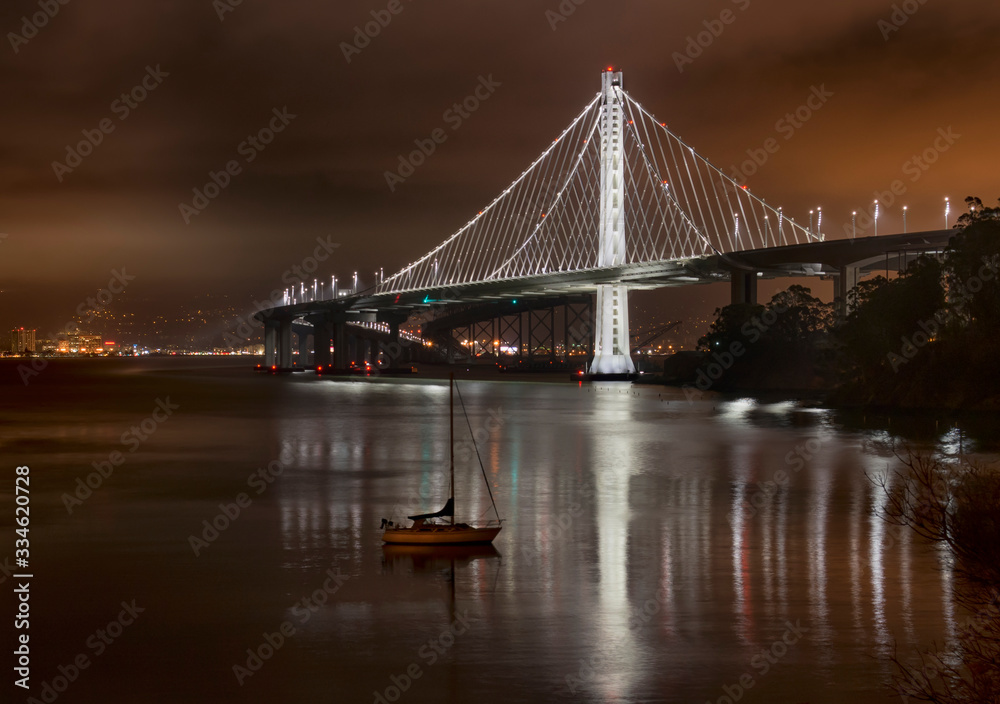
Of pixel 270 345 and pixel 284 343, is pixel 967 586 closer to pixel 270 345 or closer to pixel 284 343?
pixel 284 343

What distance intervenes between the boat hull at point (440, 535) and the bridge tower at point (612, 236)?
6266 cm

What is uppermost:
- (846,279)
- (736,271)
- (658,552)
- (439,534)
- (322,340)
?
(736,271)

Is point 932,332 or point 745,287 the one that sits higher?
point 745,287

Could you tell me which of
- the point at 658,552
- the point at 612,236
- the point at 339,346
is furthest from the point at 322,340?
the point at 658,552

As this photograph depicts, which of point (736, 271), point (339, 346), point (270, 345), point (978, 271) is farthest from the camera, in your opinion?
point (270, 345)

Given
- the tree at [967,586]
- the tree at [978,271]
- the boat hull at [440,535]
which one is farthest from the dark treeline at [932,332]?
the tree at [967,586]

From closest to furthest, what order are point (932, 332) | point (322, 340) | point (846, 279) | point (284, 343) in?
point (932, 332) < point (846, 279) < point (284, 343) < point (322, 340)

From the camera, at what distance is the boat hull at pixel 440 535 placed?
15.1 m

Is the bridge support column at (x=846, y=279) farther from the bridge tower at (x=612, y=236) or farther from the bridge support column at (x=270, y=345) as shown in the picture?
the bridge support column at (x=270, y=345)

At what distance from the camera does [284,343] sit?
13112cm

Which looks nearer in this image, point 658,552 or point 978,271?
point 658,552

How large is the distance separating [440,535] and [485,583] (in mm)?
2244

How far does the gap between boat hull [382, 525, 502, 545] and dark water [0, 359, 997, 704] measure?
38cm

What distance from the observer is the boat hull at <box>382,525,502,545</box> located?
15102mm
